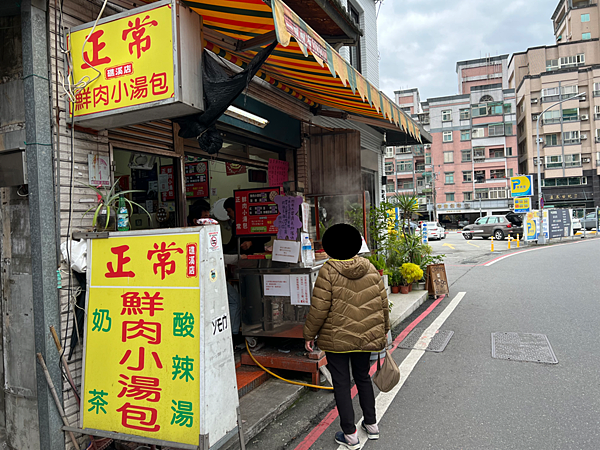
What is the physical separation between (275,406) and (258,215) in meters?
3.16

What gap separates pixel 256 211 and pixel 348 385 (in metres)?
3.58

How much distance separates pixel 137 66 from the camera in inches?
120

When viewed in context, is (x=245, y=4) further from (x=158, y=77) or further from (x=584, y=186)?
(x=584, y=186)

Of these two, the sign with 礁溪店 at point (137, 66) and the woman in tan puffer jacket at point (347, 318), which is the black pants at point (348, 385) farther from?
the sign with 礁溪店 at point (137, 66)

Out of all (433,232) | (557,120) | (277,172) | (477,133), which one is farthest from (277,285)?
(557,120)

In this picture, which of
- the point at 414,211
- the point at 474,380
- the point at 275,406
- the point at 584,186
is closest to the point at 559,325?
the point at 474,380

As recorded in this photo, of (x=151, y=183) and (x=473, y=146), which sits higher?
(x=473, y=146)

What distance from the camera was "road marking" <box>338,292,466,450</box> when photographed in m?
3.88

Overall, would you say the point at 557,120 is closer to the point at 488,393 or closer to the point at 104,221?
the point at 488,393

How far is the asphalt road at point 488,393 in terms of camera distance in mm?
3504

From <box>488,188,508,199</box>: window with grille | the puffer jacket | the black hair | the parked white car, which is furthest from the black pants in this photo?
<box>488,188,508,199</box>: window with grille

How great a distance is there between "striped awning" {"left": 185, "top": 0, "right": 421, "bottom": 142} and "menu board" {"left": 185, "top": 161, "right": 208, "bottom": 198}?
211 centimetres

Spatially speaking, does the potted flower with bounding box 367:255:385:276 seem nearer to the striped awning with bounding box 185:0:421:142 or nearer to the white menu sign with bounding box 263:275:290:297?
the striped awning with bounding box 185:0:421:142

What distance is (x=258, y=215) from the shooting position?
6488 millimetres
